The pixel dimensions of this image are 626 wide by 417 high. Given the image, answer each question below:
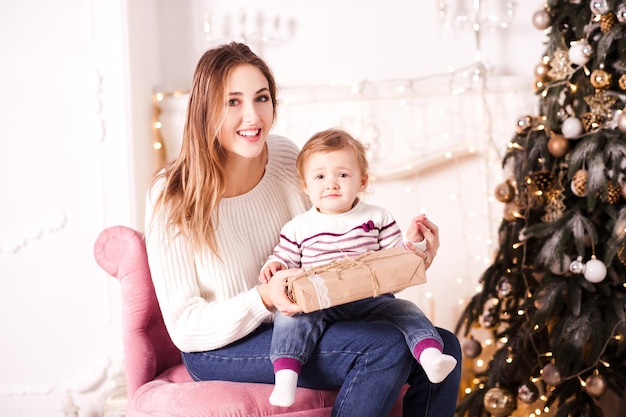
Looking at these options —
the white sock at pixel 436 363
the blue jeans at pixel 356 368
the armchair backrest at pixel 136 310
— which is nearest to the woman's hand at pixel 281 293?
the blue jeans at pixel 356 368

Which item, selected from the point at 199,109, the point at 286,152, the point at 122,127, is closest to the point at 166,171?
the point at 199,109

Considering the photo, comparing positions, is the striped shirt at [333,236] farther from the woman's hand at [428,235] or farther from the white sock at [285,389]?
the white sock at [285,389]

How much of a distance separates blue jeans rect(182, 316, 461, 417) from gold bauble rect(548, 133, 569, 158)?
35.9 inches

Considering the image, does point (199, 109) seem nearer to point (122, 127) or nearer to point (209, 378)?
point (209, 378)

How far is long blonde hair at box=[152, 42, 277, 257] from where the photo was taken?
83.2 inches

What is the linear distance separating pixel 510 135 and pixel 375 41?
2.46 feet

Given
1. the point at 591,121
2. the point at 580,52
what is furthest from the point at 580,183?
the point at 580,52

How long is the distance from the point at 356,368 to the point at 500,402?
1.03 m

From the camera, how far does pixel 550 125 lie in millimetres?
2744

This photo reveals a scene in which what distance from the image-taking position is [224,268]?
2.16 m

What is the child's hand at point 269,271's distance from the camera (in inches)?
81.5

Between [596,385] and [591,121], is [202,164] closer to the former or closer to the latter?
[591,121]

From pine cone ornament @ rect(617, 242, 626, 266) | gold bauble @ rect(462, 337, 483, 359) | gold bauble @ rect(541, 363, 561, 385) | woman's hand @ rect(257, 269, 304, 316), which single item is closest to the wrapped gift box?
woman's hand @ rect(257, 269, 304, 316)

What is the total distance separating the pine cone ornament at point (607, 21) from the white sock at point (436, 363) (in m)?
1.32
